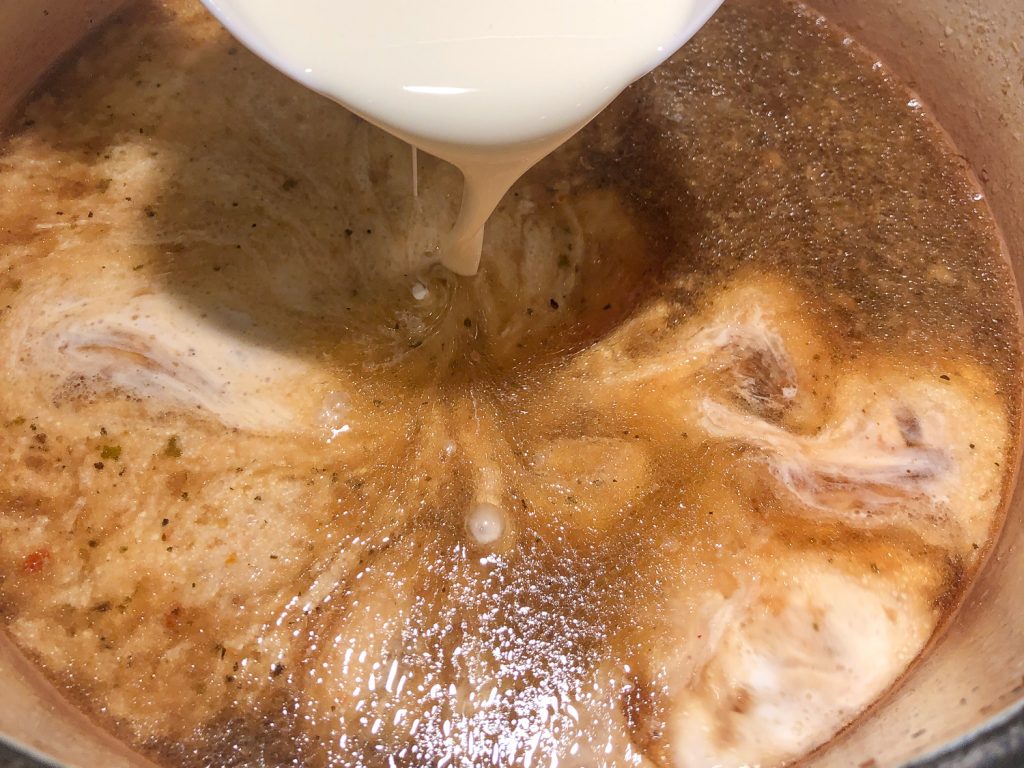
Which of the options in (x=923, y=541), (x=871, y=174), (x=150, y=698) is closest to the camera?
(x=150, y=698)

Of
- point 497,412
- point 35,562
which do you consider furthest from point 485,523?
point 35,562

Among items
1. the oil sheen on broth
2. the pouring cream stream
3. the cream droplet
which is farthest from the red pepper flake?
the pouring cream stream

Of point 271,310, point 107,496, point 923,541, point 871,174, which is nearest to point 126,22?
point 271,310

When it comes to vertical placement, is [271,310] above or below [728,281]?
below

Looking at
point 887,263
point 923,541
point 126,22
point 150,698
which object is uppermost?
point 887,263

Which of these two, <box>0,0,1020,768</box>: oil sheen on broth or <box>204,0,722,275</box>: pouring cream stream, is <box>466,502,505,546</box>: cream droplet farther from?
<box>204,0,722,275</box>: pouring cream stream

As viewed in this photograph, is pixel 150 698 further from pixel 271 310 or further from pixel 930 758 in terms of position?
pixel 930 758

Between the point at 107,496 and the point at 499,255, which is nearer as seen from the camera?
the point at 107,496
